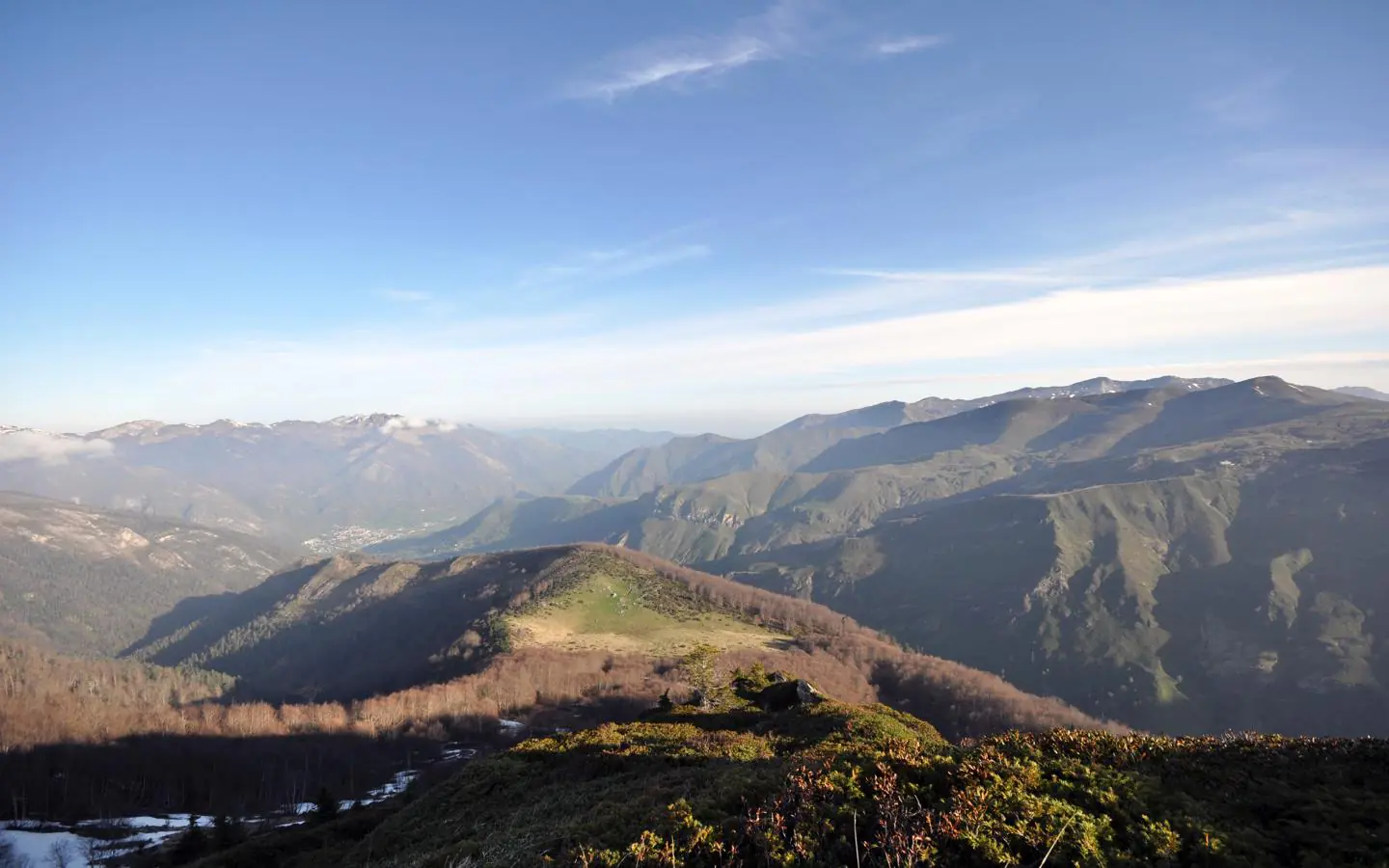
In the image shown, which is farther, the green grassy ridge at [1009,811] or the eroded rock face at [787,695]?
the eroded rock face at [787,695]

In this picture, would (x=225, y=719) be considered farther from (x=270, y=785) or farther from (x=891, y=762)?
(x=891, y=762)

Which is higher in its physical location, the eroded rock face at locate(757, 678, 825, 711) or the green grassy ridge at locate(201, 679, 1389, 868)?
the green grassy ridge at locate(201, 679, 1389, 868)

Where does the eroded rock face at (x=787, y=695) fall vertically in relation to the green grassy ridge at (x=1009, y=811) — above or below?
below

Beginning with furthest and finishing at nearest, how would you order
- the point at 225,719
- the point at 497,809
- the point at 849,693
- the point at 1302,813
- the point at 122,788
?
the point at 225,719 → the point at 849,693 → the point at 122,788 → the point at 497,809 → the point at 1302,813

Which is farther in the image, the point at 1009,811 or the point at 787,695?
the point at 787,695

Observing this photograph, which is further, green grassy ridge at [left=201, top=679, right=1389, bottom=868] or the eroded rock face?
the eroded rock face

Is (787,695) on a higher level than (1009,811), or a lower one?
lower

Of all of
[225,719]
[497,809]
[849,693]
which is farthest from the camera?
[225,719]

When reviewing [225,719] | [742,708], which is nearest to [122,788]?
[225,719]
